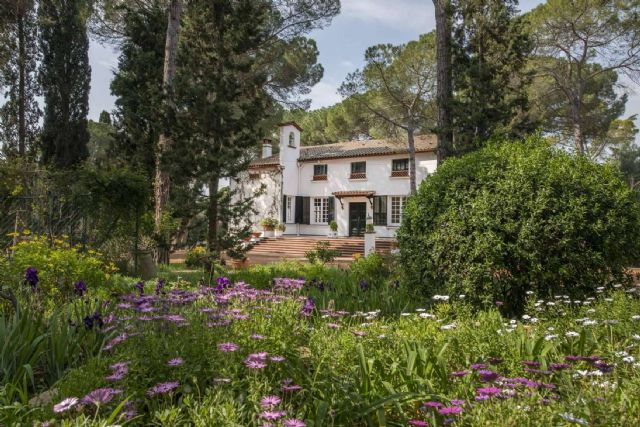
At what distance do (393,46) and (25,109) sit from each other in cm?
1810

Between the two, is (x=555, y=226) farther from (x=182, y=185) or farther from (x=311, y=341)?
(x=182, y=185)

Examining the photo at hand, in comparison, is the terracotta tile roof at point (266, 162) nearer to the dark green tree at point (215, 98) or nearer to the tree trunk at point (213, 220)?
the dark green tree at point (215, 98)

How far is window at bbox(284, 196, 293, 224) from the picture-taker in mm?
27469

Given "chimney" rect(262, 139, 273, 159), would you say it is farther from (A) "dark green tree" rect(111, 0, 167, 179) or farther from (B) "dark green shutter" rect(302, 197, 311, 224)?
(A) "dark green tree" rect(111, 0, 167, 179)

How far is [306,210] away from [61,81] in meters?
15.1

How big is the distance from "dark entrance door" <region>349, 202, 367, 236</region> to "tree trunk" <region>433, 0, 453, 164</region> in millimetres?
12364

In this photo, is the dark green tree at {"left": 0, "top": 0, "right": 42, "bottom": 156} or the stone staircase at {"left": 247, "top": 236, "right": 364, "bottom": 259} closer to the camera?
the dark green tree at {"left": 0, "top": 0, "right": 42, "bottom": 156}

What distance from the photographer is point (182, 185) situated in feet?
A: 38.2

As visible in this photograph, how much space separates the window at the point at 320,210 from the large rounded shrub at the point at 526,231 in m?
21.4

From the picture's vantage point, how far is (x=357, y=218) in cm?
2670

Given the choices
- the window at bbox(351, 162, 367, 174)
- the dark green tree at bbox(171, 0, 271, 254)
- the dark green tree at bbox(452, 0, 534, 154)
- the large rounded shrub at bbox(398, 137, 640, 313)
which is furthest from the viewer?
the window at bbox(351, 162, 367, 174)

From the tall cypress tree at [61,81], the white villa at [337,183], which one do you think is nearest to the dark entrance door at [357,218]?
the white villa at [337,183]

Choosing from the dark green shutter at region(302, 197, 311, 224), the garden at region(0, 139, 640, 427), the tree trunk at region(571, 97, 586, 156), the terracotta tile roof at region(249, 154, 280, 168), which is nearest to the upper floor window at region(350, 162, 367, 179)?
the dark green shutter at region(302, 197, 311, 224)

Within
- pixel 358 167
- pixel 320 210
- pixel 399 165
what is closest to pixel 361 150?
pixel 358 167
